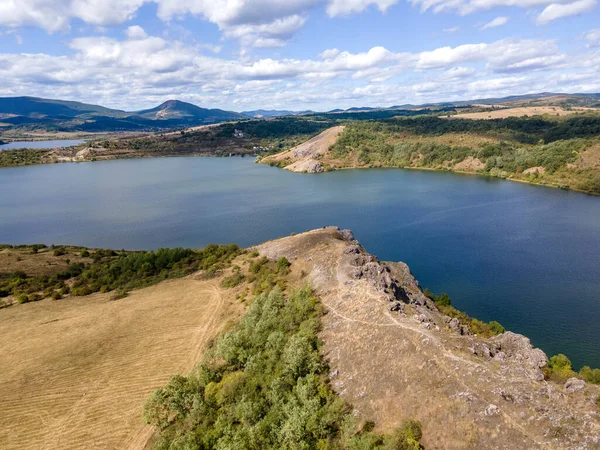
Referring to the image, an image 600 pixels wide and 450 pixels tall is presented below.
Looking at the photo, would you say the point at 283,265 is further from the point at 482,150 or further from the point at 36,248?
the point at 482,150

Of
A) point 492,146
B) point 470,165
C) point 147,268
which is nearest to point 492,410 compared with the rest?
point 147,268

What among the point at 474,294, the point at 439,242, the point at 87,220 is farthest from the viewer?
the point at 87,220

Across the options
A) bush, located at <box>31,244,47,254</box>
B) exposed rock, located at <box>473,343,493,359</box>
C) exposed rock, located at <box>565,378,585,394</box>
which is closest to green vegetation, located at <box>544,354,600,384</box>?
exposed rock, located at <box>565,378,585,394</box>

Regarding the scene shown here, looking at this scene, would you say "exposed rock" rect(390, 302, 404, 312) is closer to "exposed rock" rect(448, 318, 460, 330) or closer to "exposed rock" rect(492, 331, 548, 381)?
"exposed rock" rect(448, 318, 460, 330)

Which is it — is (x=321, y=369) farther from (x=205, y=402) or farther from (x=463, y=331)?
(x=463, y=331)

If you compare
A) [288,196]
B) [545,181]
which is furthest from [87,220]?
[545,181]

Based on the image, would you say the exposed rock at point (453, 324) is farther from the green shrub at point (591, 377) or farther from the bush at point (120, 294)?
the bush at point (120, 294)
